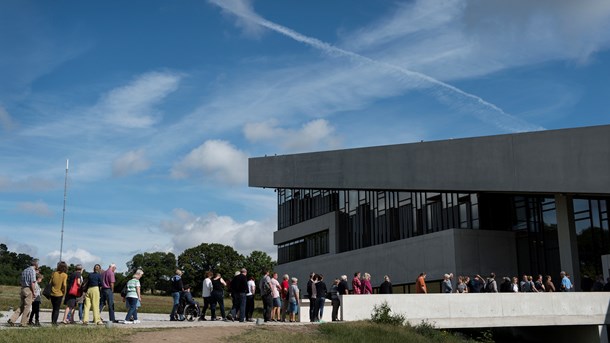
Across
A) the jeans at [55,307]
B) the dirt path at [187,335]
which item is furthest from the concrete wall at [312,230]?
the jeans at [55,307]

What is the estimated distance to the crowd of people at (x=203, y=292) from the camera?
16594mm

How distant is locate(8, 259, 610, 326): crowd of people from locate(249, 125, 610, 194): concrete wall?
158 inches

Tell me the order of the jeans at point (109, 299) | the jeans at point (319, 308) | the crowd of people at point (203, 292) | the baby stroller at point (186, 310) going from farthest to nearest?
the jeans at point (319, 308) < the baby stroller at point (186, 310) < the jeans at point (109, 299) < the crowd of people at point (203, 292)

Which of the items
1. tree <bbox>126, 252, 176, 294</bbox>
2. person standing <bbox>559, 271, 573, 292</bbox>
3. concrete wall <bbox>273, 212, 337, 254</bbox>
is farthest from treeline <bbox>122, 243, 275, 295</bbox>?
person standing <bbox>559, 271, 573, 292</bbox>

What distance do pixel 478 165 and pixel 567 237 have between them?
4.73 metres

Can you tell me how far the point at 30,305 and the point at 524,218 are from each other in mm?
22746

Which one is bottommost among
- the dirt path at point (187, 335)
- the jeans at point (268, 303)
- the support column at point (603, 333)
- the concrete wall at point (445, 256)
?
the support column at point (603, 333)

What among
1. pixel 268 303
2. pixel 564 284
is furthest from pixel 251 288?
pixel 564 284

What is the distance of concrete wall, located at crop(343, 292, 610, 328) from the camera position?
21.5 metres

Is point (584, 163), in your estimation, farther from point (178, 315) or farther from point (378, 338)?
point (178, 315)

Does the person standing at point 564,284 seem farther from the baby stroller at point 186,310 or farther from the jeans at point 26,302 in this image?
the jeans at point 26,302

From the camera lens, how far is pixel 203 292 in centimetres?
1991

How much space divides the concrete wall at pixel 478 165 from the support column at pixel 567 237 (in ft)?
9.41

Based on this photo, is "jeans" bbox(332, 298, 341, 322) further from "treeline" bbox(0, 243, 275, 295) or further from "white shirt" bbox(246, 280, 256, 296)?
"treeline" bbox(0, 243, 275, 295)
